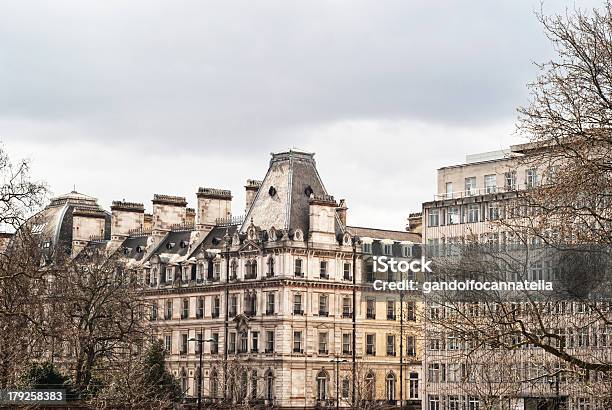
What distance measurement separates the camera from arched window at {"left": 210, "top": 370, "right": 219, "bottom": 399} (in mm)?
110688

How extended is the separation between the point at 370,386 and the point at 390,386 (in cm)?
688

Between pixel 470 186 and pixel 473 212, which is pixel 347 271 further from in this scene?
pixel 473 212

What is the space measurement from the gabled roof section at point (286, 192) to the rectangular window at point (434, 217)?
20.3m

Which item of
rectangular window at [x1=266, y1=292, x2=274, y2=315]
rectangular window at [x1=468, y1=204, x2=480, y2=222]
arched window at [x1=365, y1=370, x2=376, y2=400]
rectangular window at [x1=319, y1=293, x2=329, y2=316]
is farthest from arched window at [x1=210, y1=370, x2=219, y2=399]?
rectangular window at [x1=468, y1=204, x2=480, y2=222]

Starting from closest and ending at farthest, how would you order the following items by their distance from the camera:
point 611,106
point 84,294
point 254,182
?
1. point 611,106
2. point 84,294
3. point 254,182

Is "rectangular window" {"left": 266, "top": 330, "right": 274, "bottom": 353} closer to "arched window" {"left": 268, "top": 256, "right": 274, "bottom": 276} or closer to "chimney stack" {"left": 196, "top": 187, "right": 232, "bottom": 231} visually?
"arched window" {"left": 268, "top": 256, "right": 274, "bottom": 276}

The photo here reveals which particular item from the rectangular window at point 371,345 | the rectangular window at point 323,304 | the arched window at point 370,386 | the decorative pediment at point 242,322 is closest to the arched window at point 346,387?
the arched window at point 370,386

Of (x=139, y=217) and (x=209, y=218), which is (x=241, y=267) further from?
(x=139, y=217)

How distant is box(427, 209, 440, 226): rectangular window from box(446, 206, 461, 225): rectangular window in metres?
1.02

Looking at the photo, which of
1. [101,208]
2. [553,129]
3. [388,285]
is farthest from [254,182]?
[553,129]

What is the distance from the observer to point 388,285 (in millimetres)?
113312

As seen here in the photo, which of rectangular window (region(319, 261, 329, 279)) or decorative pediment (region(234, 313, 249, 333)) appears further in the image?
decorative pediment (region(234, 313, 249, 333))

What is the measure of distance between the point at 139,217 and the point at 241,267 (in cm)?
2442

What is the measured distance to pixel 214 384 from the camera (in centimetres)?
11162
